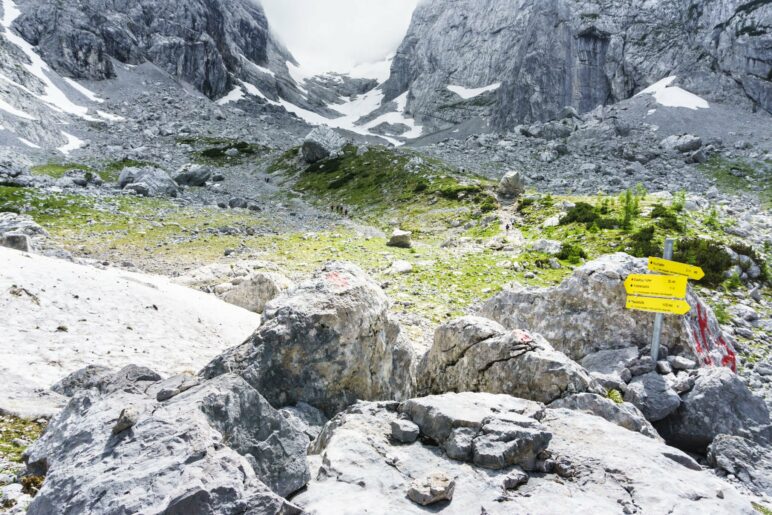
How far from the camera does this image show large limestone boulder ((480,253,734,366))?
36.7ft

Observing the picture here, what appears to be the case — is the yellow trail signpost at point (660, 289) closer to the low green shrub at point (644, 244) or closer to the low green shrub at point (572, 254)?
the low green shrub at point (644, 244)

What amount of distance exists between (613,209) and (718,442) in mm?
24979

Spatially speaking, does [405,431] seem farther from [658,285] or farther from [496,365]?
[658,285]

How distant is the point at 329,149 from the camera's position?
269 feet

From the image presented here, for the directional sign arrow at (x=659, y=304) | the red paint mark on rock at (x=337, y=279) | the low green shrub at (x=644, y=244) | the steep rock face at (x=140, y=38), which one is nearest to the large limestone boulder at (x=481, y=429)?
the red paint mark on rock at (x=337, y=279)

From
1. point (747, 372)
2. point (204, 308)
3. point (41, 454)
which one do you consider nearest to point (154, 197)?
point (204, 308)

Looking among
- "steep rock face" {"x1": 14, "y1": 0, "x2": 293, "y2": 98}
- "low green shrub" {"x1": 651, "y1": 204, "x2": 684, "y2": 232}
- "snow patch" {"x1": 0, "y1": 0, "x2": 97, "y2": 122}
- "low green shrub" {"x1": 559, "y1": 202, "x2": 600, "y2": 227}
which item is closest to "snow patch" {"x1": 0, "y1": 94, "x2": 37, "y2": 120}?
"snow patch" {"x1": 0, "y1": 0, "x2": 97, "y2": 122}

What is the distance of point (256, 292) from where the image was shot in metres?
19.3

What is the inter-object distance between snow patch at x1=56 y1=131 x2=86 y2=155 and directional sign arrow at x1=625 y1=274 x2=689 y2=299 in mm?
93289

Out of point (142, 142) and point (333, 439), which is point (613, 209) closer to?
point (333, 439)

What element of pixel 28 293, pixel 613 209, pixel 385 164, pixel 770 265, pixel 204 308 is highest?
pixel 385 164

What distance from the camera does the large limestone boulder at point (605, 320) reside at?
1118cm

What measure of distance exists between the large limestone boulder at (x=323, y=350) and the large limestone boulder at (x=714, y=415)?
590 centimetres

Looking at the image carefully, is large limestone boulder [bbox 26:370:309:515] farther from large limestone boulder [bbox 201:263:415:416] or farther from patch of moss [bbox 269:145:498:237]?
patch of moss [bbox 269:145:498:237]
